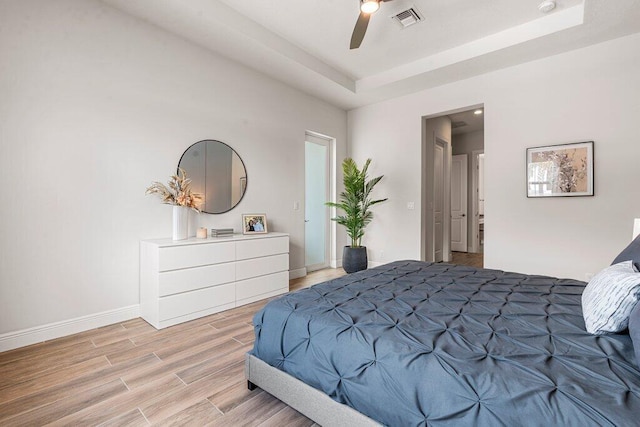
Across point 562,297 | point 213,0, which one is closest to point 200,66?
point 213,0

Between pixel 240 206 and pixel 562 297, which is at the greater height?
pixel 240 206

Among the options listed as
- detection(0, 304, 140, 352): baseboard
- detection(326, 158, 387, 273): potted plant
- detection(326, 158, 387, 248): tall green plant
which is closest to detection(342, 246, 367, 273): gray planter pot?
detection(326, 158, 387, 273): potted plant

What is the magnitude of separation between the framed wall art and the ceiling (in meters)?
1.11

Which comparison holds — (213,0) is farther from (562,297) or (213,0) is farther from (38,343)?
(562,297)

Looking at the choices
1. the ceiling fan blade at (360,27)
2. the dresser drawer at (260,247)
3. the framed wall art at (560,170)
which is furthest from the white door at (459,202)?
the ceiling fan blade at (360,27)

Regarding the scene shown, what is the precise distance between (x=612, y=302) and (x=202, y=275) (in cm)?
292

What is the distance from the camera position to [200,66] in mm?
3381

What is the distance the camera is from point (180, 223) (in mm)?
2990

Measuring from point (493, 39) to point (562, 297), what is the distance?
301 centimetres

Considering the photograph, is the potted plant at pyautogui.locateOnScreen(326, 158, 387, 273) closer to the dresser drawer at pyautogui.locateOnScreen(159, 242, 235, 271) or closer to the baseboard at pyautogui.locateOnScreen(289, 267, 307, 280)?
the baseboard at pyautogui.locateOnScreen(289, 267, 307, 280)

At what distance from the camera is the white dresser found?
2.71 meters

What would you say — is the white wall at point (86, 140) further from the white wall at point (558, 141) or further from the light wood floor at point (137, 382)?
the white wall at point (558, 141)

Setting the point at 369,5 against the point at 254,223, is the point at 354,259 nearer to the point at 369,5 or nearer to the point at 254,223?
the point at 254,223

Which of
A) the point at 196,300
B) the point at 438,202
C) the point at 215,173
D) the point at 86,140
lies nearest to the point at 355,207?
the point at 438,202
